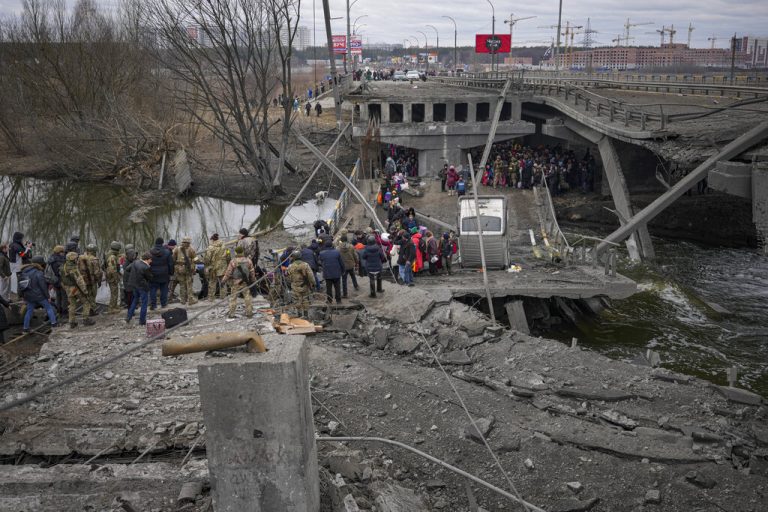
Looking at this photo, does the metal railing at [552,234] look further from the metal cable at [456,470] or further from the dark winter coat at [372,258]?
the metal cable at [456,470]

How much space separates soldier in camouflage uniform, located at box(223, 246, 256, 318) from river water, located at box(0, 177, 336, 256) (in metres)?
12.2

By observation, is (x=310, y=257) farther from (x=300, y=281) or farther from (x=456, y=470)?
(x=456, y=470)

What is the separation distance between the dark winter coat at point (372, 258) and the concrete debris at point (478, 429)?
5.82 metres

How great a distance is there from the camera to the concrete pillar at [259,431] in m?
6.02

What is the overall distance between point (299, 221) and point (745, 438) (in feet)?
71.7

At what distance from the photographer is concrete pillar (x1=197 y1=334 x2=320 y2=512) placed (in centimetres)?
602

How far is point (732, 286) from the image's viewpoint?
2225 cm

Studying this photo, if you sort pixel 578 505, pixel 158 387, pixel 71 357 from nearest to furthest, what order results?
1. pixel 578 505
2. pixel 158 387
3. pixel 71 357

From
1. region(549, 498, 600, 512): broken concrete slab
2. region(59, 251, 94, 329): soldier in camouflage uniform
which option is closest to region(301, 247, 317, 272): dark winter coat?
region(59, 251, 94, 329): soldier in camouflage uniform

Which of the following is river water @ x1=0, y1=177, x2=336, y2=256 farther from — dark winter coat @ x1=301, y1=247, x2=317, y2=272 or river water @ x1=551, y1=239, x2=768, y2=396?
river water @ x1=551, y1=239, x2=768, y2=396

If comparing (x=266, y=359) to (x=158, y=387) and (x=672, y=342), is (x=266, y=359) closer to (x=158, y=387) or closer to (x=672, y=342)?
(x=158, y=387)

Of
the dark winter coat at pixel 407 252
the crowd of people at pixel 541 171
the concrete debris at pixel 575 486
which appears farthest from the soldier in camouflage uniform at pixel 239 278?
the crowd of people at pixel 541 171

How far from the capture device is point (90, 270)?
43.7 ft

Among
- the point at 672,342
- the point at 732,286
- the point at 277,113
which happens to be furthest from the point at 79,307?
the point at 277,113
